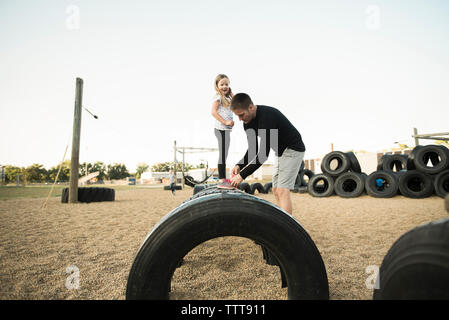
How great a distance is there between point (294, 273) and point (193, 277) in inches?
51.3

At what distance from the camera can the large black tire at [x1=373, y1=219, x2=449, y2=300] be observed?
2.52 ft

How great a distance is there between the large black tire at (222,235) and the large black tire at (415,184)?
34.1ft

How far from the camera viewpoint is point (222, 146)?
368 cm

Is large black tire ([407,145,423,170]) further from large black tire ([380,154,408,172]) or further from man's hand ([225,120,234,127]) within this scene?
man's hand ([225,120,234,127])

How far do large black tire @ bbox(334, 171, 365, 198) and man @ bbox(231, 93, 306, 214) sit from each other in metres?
8.67

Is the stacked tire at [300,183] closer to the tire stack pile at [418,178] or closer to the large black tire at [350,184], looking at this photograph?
the large black tire at [350,184]

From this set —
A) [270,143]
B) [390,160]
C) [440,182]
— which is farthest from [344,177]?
[270,143]

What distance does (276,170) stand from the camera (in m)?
3.10

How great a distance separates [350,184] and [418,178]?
100 inches

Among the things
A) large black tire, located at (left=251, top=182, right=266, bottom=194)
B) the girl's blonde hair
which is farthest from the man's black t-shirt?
large black tire, located at (left=251, top=182, right=266, bottom=194)

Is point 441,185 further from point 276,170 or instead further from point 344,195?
point 276,170
